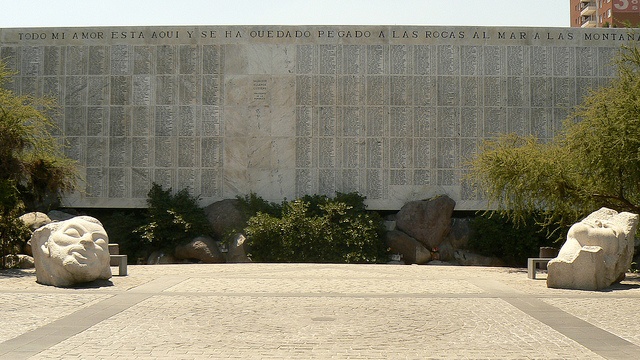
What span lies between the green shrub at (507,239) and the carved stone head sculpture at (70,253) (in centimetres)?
1353

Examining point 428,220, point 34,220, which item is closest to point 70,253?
point 34,220

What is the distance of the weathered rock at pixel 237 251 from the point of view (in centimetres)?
2480

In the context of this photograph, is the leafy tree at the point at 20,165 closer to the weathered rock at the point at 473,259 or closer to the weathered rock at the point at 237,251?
the weathered rock at the point at 237,251

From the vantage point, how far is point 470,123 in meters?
25.7

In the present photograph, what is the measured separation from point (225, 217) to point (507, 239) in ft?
29.9

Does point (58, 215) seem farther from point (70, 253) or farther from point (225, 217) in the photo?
point (70, 253)

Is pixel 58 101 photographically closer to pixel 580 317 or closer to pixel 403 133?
pixel 403 133

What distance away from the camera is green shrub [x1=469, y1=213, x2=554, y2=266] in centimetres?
2459

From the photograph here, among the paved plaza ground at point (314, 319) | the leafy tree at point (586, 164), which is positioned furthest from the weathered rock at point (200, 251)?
the leafy tree at point (586, 164)

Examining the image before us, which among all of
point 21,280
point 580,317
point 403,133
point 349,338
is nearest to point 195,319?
point 349,338

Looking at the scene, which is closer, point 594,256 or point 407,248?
point 594,256

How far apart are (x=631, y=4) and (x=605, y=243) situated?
49014mm

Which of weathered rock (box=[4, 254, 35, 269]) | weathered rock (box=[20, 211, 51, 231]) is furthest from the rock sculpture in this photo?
weathered rock (box=[20, 211, 51, 231])

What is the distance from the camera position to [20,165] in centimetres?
1856
